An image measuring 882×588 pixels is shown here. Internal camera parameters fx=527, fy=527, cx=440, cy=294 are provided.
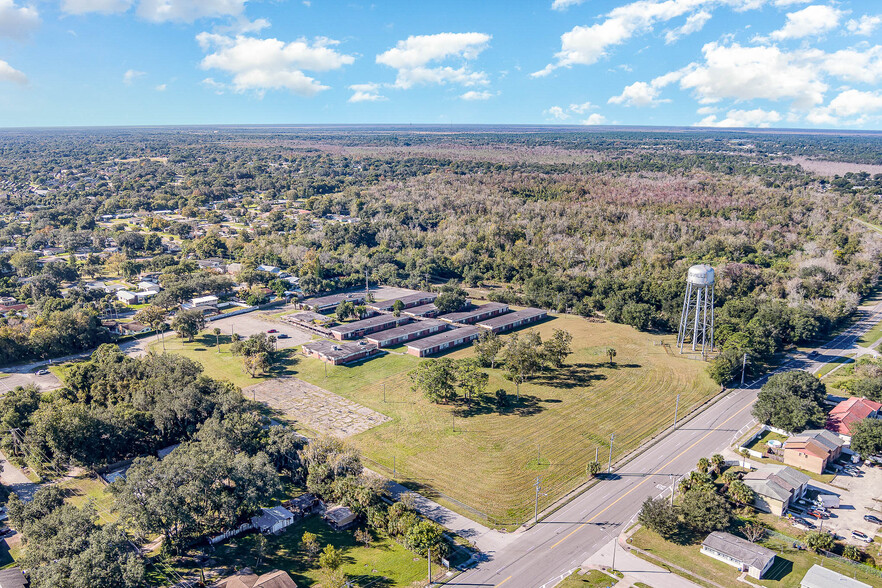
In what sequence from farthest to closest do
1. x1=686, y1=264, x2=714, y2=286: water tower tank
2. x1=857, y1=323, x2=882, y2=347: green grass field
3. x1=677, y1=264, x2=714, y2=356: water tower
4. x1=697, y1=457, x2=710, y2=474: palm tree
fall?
1. x1=857, y1=323, x2=882, y2=347: green grass field
2. x1=677, y1=264, x2=714, y2=356: water tower
3. x1=686, y1=264, x2=714, y2=286: water tower tank
4. x1=697, y1=457, x2=710, y2=474: palm tree

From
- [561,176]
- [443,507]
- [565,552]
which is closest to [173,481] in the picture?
[443,507]

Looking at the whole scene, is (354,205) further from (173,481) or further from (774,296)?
(173,481)

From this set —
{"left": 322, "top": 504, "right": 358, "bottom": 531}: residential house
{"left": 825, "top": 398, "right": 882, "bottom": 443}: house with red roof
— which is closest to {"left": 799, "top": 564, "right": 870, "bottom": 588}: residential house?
{"left": 825, "top": 398, "right": 882, "bottom": 443}: house with red roof

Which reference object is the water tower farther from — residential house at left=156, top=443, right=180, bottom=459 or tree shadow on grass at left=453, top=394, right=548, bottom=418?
residential house at left=156, top=443, right=180, bottom=459

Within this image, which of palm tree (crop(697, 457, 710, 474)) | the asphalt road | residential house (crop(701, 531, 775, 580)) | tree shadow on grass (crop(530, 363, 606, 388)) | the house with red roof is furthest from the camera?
tree shadow on grass (crop(530, 363, 606, 388))

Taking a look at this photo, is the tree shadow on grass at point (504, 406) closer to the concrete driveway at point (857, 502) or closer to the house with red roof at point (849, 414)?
the concrete driveway at point (857, 502)

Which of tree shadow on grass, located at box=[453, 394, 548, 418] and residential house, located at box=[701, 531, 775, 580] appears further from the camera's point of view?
tree shadow on grass, located at box=[453, 394, 548, 418]

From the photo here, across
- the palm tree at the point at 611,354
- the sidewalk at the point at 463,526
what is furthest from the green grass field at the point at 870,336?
the sidewalk at the point at 463,526
